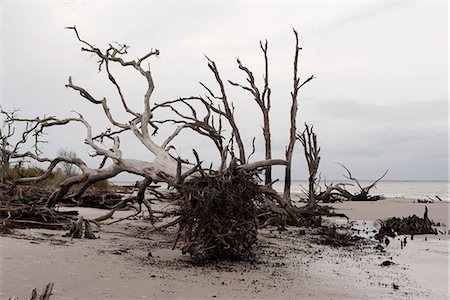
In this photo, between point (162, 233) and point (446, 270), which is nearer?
point (446, 270)

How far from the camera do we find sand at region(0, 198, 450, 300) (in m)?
4.36

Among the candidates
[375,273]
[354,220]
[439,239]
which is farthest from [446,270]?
[354,220]

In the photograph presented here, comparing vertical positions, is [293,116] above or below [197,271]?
above

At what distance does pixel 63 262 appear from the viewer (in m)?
5.03

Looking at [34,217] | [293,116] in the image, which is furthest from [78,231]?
[293,116]

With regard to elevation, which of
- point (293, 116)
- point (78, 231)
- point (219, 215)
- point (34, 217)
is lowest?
point (78, 231)

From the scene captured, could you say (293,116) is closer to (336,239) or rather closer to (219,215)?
(336,239)

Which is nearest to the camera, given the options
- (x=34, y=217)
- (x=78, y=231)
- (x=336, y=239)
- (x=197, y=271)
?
(x=197, y=271)

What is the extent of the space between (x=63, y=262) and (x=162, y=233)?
139 inches

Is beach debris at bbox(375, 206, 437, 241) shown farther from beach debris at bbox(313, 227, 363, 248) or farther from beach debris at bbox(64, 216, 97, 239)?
beach debris at bbox(64, 216, 97, 239)

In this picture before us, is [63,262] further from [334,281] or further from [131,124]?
[131,124]

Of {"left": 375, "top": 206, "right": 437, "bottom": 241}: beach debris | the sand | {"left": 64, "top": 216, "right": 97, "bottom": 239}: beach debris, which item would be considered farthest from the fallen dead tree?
{"left": 375, "top": 206, "right": 437, "bottom": 241}: beach debris

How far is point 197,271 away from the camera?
17.8 feet

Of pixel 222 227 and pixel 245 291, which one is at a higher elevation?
pixel 222 227
